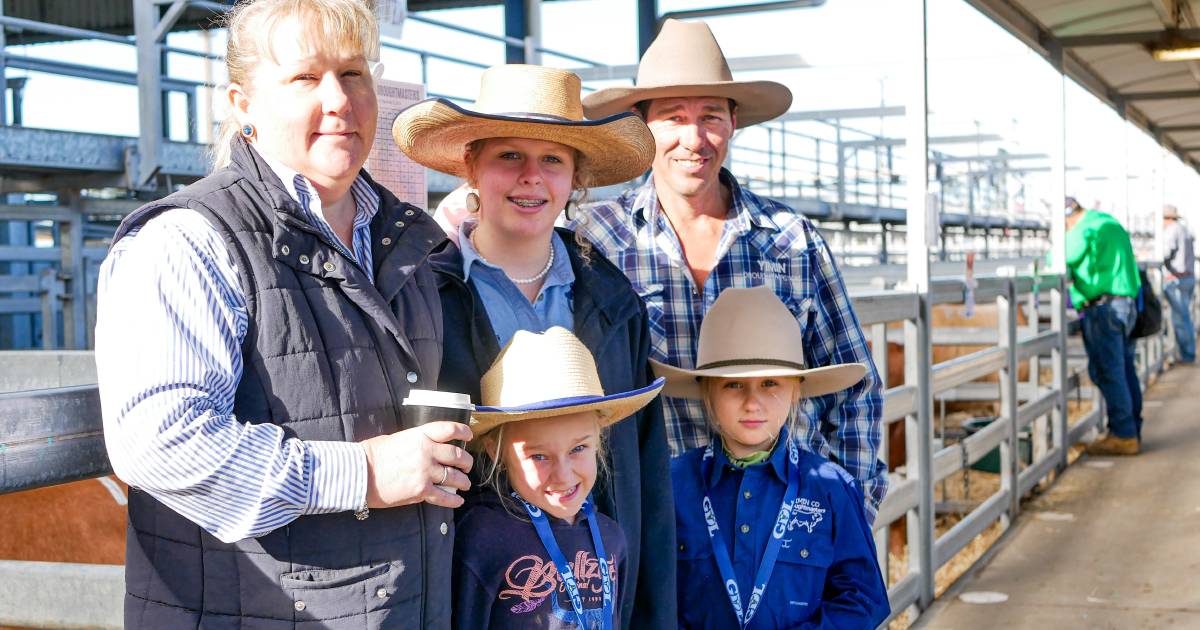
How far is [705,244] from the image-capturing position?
9.15 ft

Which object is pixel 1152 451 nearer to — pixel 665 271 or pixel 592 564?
pixel 665 271

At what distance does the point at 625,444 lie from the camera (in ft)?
6.82

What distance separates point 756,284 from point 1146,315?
255 inches

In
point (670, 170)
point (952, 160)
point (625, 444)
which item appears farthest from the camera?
point (952, 160)

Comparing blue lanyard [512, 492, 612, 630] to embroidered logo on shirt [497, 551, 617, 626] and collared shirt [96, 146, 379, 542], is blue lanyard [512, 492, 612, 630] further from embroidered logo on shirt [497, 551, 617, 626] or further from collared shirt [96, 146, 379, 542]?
collared shirt [96, 146, 379, 542]

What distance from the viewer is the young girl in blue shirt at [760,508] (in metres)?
2.36

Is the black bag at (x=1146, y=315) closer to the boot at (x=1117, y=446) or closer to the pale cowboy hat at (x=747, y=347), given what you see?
the boot at (x=1117, y=446)

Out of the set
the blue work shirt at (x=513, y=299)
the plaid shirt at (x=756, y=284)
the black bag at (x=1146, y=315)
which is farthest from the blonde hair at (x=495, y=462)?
the black bag at (x=1146, y=315)

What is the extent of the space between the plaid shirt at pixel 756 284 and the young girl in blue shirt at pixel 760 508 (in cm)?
18

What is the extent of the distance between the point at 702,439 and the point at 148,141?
3.95 m

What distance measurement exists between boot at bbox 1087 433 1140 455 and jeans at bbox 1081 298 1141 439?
35 millimetres

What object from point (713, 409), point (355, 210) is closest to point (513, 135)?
point (355, 210)

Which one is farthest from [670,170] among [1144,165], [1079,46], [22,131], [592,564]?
[1144,165]

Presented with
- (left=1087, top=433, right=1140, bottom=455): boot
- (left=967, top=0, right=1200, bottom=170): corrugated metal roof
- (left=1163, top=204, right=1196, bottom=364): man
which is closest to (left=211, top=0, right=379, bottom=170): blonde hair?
(left=967, top=0, right=1200, bottom=170): corrugated metal roof
